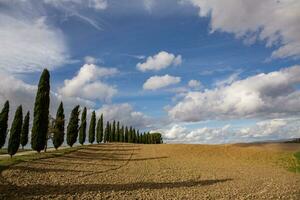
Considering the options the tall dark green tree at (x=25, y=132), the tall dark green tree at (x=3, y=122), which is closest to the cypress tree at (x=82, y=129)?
the tall dark green tree at (x=25, y=132)

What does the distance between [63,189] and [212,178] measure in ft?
46.8

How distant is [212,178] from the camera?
96.1ft

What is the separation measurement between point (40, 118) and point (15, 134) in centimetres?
405

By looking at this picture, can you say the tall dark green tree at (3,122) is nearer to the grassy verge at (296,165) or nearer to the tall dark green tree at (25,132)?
the tall dark green tree at (25,132)

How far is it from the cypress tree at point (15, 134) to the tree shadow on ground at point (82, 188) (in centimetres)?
2368

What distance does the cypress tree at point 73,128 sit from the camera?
6306cm

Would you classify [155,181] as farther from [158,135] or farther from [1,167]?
[158,135]

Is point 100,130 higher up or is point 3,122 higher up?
point 100,130

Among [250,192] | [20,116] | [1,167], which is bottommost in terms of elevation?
[250,192]

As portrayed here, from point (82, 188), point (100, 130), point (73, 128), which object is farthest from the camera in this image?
point (100, 130)

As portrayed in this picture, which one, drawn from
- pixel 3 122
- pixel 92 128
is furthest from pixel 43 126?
pixel 92 128

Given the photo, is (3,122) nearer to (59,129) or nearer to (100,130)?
(59,129)

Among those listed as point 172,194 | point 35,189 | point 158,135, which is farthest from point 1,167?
point 158,135

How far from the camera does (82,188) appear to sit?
809 inches
